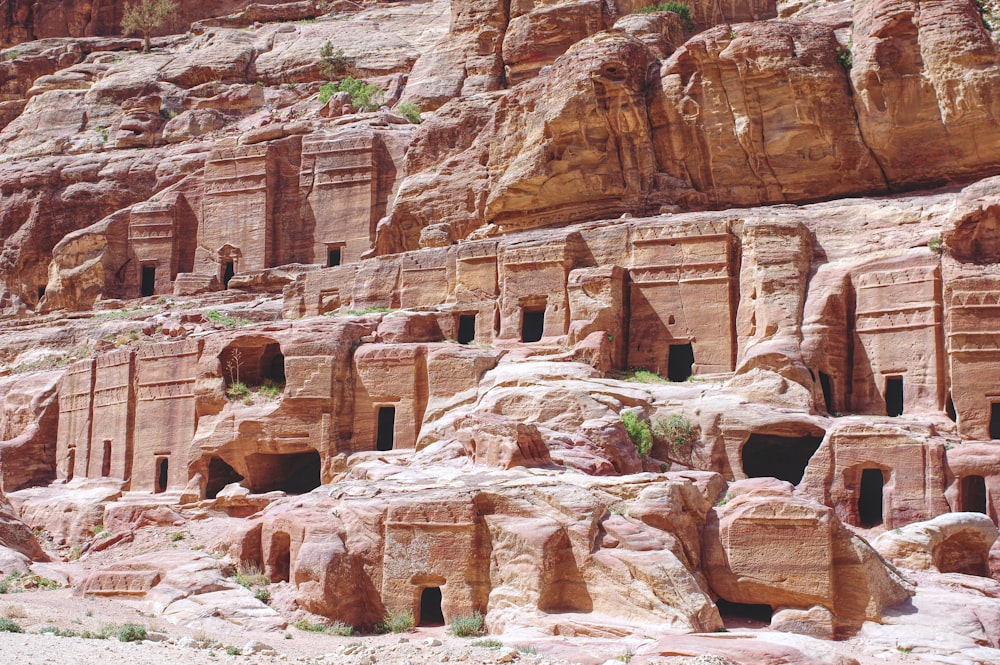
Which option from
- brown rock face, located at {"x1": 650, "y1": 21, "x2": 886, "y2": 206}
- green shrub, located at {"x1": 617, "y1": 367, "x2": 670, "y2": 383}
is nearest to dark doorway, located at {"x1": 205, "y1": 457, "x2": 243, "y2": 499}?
green shrub, located at {"x1": 617, "y1": 367, "x2": 670, "y2": 383}

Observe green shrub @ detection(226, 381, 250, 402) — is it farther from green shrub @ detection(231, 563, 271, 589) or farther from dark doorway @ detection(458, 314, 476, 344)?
green shrub @ detection(231, 563, 271, 589)

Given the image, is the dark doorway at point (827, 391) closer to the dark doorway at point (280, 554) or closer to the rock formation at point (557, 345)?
the rock formation at point (557, 345)

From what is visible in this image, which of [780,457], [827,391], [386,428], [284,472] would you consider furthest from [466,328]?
[827,391]

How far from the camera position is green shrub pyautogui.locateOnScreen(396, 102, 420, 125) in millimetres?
54394

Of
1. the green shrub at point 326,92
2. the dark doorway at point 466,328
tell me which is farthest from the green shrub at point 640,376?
the green shrub at point 326,92

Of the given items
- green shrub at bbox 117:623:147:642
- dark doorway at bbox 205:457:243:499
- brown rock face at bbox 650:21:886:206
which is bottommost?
green shrub at bbox 117:623:147:642

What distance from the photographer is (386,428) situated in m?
38.1

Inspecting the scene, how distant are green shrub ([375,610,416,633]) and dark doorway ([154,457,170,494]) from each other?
1679 cm

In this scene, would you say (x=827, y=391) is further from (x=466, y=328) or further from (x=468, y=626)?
(x=468, y=626)

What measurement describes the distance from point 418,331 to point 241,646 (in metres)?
17.1

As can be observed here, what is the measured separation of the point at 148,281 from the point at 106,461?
14071 millimetres

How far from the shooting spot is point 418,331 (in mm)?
38688

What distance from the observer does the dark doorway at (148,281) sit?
178 ft

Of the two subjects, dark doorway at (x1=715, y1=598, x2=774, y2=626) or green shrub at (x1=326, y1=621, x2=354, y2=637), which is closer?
green shrub at (x1=326, y1=621, x2=354, y2=637)
